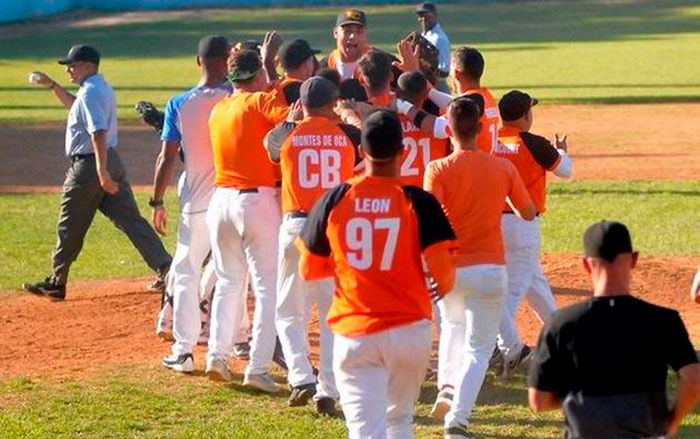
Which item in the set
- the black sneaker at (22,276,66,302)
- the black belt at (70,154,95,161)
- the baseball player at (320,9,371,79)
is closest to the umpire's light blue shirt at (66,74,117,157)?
the black belt at (70,154,95,161)

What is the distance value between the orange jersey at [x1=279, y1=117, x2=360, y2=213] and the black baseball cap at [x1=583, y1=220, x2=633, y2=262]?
351 cm

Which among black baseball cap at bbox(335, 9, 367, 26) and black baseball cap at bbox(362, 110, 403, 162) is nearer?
black baseball cap at bbox(362, 110, 403, 162)

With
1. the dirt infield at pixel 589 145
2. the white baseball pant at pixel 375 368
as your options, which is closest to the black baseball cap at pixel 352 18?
the white baseball pant at pixel 375 368

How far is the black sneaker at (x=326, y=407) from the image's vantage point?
9203 mm

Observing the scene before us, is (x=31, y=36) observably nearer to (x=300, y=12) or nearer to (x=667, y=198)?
(x=300, y=12)

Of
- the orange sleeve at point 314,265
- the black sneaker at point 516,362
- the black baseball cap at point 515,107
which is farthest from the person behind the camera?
the black sneaker at point 516,362

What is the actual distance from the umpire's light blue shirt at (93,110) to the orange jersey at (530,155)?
3.83m

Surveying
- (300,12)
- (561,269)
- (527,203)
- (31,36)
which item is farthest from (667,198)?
(300,12)

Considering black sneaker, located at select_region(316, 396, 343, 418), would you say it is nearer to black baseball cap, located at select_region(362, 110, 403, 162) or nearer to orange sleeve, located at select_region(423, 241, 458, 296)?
orange sleeve, located at select_region(423, 241, 458, 296)

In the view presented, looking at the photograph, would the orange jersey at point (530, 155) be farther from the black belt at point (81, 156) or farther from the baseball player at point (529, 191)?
the black belt at point (81, 156)

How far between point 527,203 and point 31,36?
4508 cm

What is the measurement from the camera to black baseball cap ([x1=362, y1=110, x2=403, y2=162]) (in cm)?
699

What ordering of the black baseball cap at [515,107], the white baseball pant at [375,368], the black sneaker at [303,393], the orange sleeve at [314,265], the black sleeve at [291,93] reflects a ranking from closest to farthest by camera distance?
the white baseball pant at [375,368], the orange sleeve at [314,265], the black sneaker at [303,393], the black sleeve at [291,93], the black baseball cap at [515,107]

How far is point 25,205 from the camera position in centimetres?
1906
